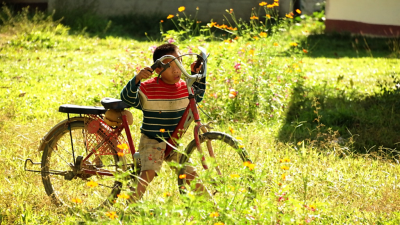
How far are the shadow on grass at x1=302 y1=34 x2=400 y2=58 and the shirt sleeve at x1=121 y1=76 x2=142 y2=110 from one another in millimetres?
7668

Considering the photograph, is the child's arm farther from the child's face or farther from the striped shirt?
the child's face

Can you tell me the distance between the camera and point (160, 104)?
3.54 metres

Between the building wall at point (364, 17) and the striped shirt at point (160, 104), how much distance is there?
32.7 feet

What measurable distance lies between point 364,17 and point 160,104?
1033 centimetres

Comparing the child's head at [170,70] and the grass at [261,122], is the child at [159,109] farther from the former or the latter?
the grass at [261,122]

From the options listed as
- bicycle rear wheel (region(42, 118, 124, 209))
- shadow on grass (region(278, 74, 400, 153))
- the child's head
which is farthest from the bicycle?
shadow on grass (region(278, 74, 400, 153))

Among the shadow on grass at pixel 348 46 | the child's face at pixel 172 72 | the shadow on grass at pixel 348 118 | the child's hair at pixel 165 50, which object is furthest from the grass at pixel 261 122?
the child's hair at pixel 165 50

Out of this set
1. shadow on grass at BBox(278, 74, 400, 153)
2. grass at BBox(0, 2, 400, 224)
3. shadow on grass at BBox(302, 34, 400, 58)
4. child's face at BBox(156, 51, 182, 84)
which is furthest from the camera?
shadow on grass at BBox(302, 34, 400, 58)

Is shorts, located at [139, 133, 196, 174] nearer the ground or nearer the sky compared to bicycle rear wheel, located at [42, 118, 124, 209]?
nearer the sky

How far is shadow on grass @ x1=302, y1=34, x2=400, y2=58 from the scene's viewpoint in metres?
11.0

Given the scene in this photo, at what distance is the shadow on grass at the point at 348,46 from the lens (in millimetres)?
10953

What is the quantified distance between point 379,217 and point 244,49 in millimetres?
3385

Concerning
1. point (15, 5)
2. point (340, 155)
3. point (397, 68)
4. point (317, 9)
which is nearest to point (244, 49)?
point (340, 155)

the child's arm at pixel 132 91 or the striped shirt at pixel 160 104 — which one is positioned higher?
the child's arm at pixel 132 91
